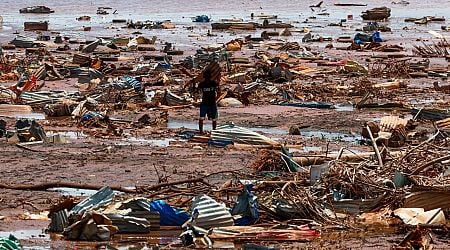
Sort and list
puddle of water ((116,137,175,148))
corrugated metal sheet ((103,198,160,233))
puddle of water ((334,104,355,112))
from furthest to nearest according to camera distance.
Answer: puddle of water ((334,104,355,112)), puddle of water ((116,137,175,148)), corrugated metal sheet ((103,198,160,233))

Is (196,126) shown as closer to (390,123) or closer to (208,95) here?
(208,95)

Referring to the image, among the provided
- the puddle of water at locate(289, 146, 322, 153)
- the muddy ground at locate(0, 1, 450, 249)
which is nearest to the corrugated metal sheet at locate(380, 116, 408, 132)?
the muddy ground at locate(0, 1, 450, 249)

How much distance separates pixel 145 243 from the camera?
31.1 ft

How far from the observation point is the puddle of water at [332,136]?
1645 centimetres

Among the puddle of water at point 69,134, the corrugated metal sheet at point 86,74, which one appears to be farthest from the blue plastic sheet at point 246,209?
the corrugated metal sheet at point 86,74

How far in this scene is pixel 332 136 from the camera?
1686cm

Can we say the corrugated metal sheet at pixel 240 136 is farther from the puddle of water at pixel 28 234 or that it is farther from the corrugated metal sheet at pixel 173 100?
the puddle of water at pixel 28 234

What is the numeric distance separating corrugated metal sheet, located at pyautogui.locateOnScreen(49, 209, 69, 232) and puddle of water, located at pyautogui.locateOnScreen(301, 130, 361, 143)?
730 centimetres

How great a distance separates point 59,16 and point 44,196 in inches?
2064

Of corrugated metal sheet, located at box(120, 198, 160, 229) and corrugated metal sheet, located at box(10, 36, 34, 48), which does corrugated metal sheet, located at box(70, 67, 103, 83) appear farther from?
corrugated metal sheet, located at box(120, 198, 160, 229)

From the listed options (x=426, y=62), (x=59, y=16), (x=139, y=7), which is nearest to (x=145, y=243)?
(x=426, y=62)

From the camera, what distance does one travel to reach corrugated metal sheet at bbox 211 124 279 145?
1537cm

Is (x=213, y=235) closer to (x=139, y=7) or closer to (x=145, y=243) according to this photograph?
(x=145, y=243)

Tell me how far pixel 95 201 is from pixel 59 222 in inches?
28.3
